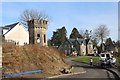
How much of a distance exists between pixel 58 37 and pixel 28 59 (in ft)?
285

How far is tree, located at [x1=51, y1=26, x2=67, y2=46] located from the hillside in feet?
261

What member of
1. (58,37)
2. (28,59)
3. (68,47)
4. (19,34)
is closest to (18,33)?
(19,34)

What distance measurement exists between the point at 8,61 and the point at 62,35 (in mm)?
90253

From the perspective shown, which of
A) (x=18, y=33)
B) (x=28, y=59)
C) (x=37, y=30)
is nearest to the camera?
(x=28, y=59)

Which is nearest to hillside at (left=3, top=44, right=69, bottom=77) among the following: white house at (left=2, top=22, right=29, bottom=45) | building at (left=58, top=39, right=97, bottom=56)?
white house at (left=2, top=22, right=29, bottom=45)

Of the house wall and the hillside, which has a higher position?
the house wall

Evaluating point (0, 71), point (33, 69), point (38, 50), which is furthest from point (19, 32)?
point (0, 71)

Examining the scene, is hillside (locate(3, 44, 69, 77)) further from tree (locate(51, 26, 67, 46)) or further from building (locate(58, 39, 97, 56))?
tree (locate(51, 26, 67, 46))

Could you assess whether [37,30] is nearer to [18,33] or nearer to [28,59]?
[18,33]

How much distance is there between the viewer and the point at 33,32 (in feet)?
209

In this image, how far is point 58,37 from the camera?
11625 cm

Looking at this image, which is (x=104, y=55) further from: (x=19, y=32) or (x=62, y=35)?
(x=62, y=35)

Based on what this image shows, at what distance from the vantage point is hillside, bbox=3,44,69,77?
86.2 feet

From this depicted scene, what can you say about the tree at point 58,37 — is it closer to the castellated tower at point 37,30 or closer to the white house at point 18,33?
the castellated tower at point 37,30
